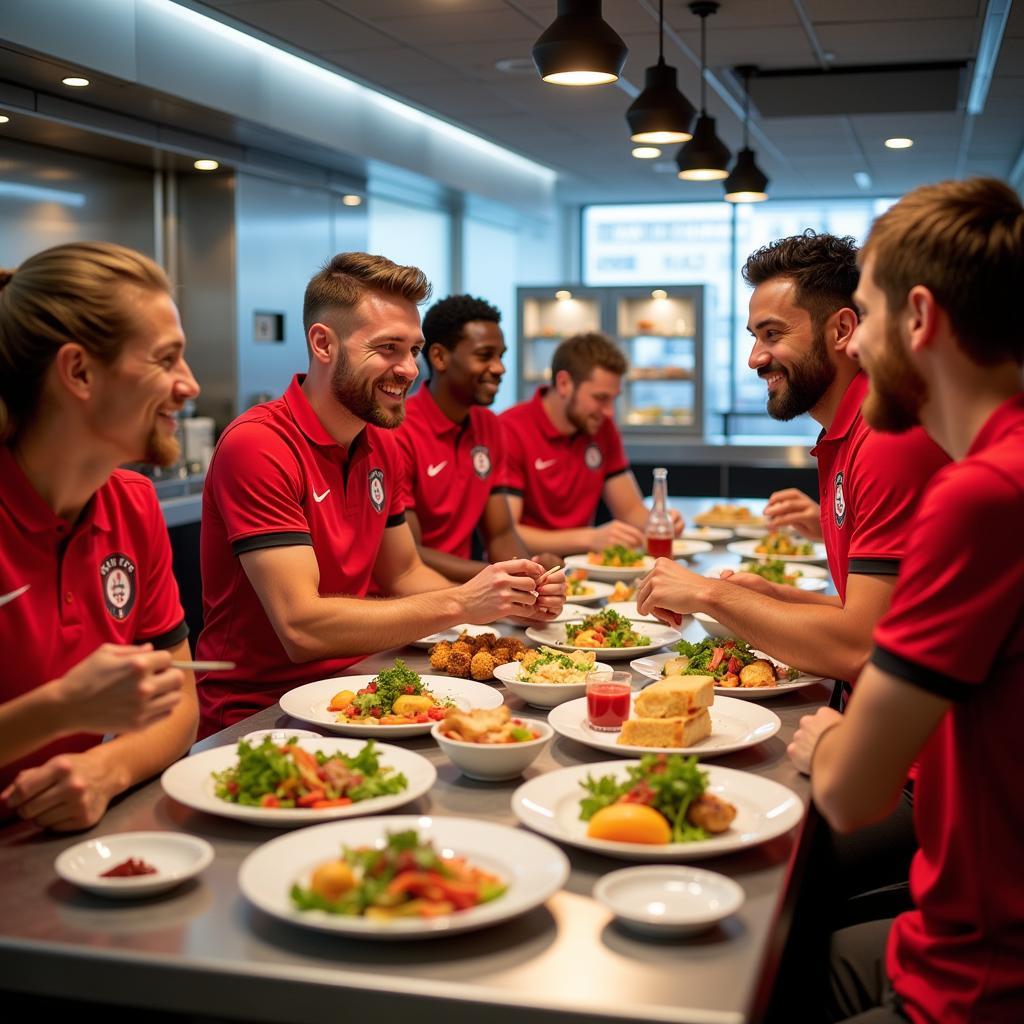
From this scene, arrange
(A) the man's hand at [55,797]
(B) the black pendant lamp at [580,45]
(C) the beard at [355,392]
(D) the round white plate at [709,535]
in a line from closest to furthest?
(A) the man's hand at [55,797] < (C) the beard at [355,392] < (B) the black pendant lamp at [580,45] < (D) the round white plate at [709,535]

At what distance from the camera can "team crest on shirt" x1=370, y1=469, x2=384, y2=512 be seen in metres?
2.99

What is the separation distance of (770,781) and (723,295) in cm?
1169

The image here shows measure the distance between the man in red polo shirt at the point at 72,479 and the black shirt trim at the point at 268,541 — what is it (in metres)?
0.52

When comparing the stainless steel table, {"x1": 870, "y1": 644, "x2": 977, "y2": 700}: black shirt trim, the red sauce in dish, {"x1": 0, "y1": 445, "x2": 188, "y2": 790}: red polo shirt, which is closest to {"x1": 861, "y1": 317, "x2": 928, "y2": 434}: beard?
{"x1": 870, "y1": 644, "x2": 977, "y2": 700}: black shirt trim

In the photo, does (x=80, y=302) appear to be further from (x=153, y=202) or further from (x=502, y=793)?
(x=153, y=202)

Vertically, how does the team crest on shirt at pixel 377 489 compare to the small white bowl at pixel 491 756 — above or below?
above

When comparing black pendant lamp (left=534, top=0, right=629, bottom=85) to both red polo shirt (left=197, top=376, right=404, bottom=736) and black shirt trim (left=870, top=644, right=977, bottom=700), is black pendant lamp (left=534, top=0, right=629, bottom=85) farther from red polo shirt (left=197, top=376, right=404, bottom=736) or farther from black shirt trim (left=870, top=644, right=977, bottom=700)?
black shirt trim (left=870, top=644, right=977, bottom=700)

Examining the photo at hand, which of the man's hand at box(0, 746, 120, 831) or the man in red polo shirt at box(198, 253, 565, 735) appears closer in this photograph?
the man's hand at box(0, 746, 120, 831)

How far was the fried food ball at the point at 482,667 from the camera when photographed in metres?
2.43

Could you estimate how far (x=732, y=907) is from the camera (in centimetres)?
136

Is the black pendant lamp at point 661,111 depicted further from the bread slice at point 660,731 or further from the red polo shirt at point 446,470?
the bread slice at point 660,731

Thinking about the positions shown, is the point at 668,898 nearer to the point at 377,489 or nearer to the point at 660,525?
the point at 377,489

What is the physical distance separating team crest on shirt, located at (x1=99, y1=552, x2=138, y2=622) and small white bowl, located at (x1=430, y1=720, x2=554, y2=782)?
1.84 feet

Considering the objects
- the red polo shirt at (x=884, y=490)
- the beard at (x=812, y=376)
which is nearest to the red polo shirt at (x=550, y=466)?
the beard at (x=812, y=376)
